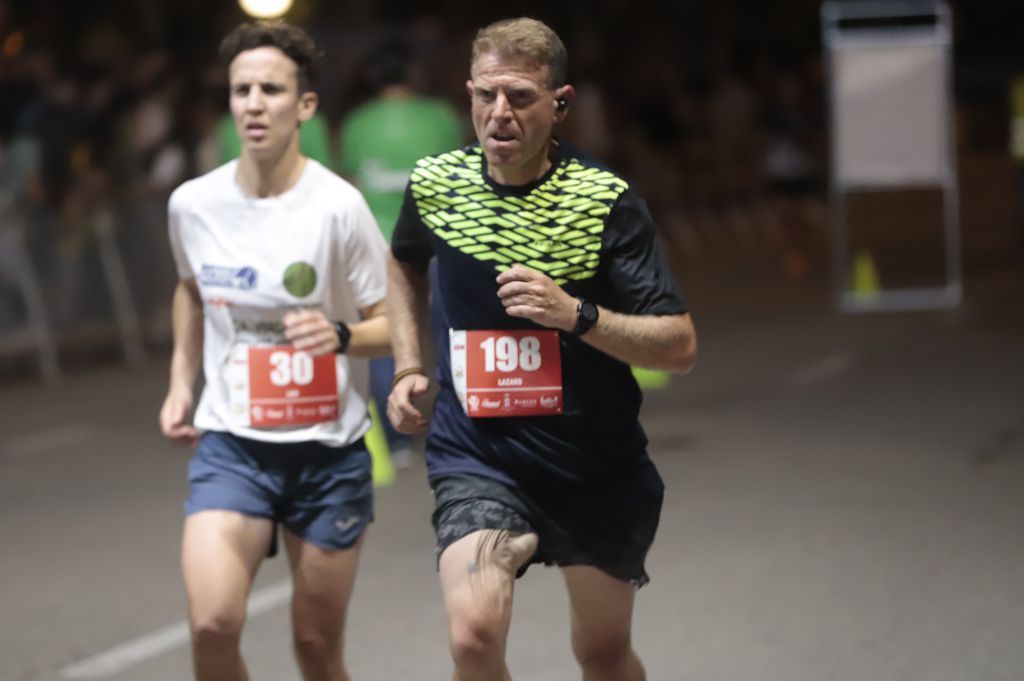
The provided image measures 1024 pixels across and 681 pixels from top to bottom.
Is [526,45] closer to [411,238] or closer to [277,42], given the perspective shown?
[411,238]

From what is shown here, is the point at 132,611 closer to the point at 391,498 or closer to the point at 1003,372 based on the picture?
the point at 391,498

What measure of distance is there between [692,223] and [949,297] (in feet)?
25.8

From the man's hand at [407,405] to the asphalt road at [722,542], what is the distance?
1.78 m

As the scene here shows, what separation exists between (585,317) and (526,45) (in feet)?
2.22

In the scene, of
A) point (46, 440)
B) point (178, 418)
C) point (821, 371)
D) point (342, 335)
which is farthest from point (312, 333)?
point (821, 371)

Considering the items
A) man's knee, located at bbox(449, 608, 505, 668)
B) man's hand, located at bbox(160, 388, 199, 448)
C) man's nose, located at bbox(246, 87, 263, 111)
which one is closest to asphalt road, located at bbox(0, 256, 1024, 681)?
man's hand, located at bbox(160, 388, 199, 448)

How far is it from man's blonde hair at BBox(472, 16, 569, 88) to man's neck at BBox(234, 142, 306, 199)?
2.97 ft

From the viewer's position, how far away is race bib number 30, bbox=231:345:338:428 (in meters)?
5.18

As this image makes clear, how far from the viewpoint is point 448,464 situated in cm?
475

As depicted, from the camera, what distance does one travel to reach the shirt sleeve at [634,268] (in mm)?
4523

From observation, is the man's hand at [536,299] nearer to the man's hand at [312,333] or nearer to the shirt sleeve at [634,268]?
the shirt sleeve at [634,268]

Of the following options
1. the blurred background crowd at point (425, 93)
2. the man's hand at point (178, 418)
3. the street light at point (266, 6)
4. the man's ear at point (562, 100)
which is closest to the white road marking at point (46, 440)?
the blurred background crowd at point (425, 93)

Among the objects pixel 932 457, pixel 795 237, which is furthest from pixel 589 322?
pixel 795 237

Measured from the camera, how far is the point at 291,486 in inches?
204
